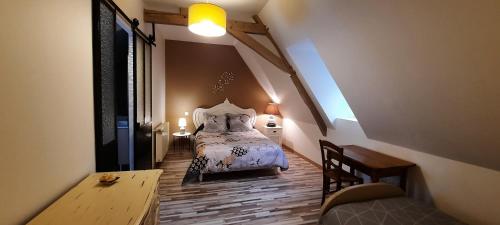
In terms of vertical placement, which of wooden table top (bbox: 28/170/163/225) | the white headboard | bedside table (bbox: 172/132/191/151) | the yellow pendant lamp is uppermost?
the yellow pendant lamp

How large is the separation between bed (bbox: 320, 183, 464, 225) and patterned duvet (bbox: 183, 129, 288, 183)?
179 cm

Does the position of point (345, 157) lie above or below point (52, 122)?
below

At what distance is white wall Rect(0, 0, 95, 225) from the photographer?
2.99 feet

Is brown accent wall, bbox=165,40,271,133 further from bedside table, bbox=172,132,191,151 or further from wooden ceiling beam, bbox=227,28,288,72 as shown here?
wooden ceiling beam, bbox=227,28,288,72

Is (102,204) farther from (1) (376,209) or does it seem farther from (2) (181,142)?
(2) (181,142)

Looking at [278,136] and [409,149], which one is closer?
[409,149]

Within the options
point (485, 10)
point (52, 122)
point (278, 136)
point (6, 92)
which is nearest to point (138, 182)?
point (52, 122)

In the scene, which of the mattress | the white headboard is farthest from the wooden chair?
the white headboard

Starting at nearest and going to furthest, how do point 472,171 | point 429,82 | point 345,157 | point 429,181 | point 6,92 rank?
point 6,92 < point 429,82 < point 472,171 < point 429,181 < point 345,157

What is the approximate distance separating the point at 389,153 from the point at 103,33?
3145mm

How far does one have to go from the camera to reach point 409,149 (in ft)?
8.34

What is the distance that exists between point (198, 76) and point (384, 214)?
14.3ft

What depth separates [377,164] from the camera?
95.0 inches

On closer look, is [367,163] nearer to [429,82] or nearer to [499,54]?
[429,82]
